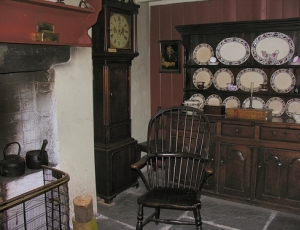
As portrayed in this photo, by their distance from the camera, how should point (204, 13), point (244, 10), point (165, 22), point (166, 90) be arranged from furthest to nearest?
point (166, 90)
point (165, 22)
point (204, 13)
point (244, 10)

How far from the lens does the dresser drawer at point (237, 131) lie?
3161 mm

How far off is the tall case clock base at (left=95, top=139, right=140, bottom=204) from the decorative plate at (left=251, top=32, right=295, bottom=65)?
5.55 ft

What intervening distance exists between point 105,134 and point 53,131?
2.41ft

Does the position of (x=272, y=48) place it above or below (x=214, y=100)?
above

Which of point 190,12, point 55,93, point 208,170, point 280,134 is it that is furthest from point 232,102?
point 55,93

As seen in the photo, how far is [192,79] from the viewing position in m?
3.97

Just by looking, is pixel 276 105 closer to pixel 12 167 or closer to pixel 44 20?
pixel 44 20

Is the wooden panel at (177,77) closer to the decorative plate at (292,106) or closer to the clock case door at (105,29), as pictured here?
the clock case door at (105,29)

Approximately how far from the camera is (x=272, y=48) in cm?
343

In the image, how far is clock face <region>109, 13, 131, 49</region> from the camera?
10.4 feet

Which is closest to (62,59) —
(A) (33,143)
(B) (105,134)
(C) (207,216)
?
(A) (33,143)

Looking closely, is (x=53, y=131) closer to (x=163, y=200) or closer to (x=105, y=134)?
(x=105, y=134)

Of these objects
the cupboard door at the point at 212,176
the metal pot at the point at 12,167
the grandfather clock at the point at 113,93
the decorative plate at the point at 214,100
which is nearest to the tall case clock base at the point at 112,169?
the grandfather clock at the point at 113,93

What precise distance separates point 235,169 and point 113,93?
57.2 inches
